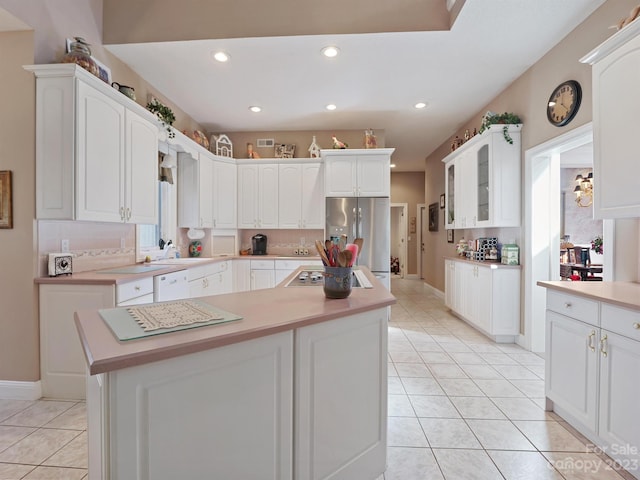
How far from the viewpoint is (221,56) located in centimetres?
304

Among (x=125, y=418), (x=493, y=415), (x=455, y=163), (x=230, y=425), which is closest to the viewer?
(x=125, y=418)

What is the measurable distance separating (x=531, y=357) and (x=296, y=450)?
3.00m

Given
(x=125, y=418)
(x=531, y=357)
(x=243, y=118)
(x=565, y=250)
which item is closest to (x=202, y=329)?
(x=125, y=418)

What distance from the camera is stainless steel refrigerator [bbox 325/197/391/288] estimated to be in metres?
4.48

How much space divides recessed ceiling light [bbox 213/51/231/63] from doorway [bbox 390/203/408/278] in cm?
633

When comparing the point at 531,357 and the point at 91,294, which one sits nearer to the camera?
the point at 91,294

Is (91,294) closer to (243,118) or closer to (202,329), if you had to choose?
(202,329)

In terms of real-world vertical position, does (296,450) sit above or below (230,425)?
below

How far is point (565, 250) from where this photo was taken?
533 cm

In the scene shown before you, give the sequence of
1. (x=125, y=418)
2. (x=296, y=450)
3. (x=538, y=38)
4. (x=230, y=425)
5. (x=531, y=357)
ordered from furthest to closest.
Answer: (x=531, y=357) < (x=538, y=38) < (x=296, y=450) < (x=230, y=425) < (x=125, y=418)

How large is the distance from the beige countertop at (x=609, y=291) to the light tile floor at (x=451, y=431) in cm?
88

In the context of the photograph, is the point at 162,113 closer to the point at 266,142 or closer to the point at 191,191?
the point at 191,191

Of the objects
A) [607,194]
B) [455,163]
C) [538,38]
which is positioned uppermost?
[538,38]

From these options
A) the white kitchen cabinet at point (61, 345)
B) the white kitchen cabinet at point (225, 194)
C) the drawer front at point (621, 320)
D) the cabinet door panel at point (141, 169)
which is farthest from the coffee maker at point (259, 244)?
the drawer front at point (621, 320)
